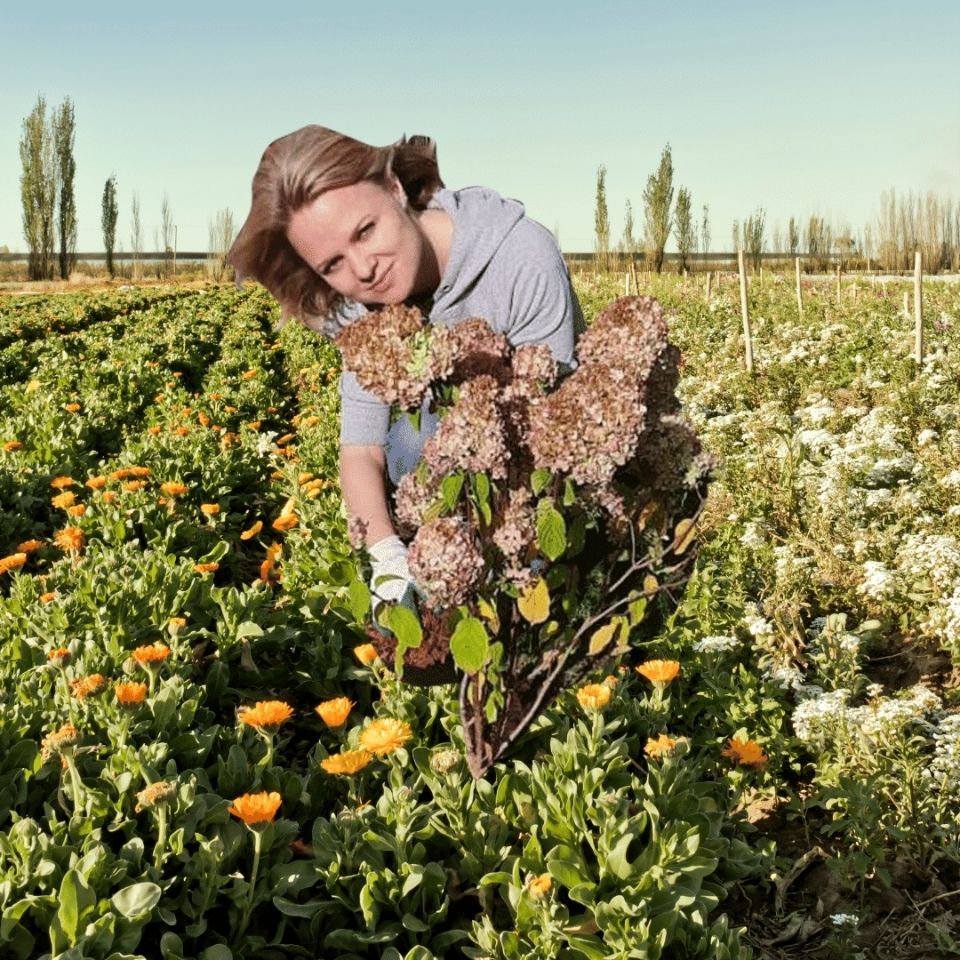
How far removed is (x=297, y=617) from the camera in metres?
3.35

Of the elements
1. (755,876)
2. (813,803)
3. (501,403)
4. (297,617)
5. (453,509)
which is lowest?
(755,876)

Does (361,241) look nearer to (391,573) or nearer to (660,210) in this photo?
(391,573)

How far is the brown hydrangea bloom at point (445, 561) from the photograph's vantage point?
1.72 m

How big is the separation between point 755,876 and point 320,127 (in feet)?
6.79

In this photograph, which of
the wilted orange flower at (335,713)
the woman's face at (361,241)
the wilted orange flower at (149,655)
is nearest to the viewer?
the woman's face at (361,241)

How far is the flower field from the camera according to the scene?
75.0 inches

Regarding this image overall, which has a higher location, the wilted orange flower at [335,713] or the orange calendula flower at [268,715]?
the orange calendula flower at [268,715]

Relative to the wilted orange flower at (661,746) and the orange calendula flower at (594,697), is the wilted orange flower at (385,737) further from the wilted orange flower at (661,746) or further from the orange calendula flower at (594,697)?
the wilted orange flower at (661,746)

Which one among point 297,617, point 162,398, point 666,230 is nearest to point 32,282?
point 666,230

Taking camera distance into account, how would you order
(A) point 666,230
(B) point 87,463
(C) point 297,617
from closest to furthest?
(C) point 297,617, (B) point 87,463, (A) point 666,230

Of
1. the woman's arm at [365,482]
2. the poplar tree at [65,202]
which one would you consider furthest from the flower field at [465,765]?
the poplar tree at [65,202]

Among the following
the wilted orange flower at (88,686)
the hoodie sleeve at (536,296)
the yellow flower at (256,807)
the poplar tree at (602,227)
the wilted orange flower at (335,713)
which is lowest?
the yellow flower at (256,807)

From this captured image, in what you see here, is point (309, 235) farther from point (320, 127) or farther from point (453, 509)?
point (453, 509)

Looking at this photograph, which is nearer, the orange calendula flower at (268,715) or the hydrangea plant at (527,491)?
the hydrangea plant at (527,491)
